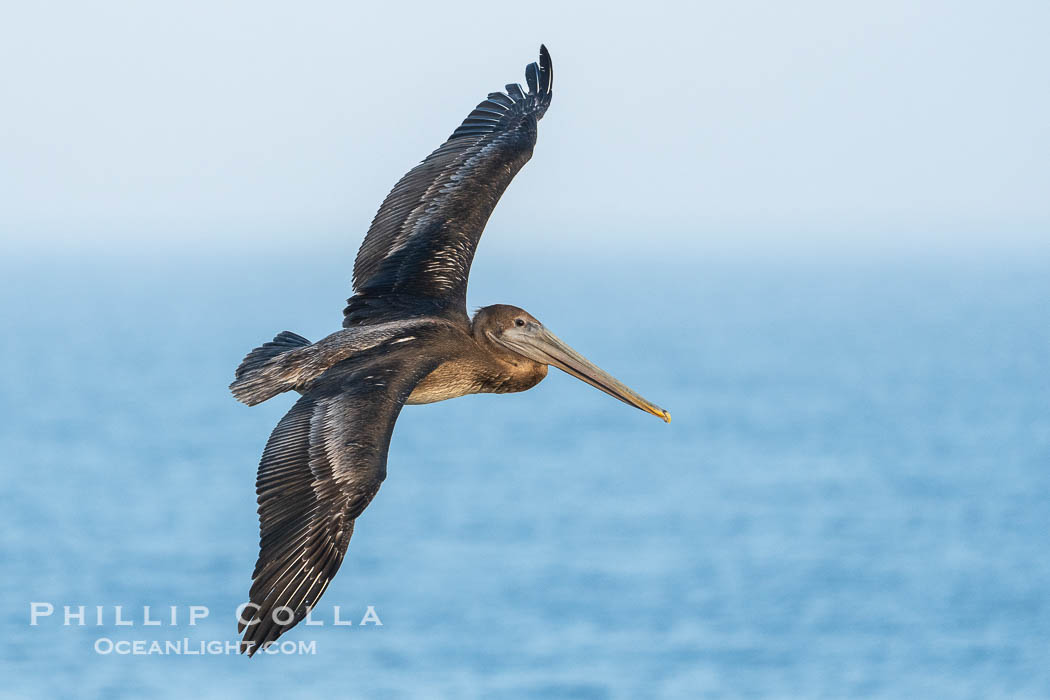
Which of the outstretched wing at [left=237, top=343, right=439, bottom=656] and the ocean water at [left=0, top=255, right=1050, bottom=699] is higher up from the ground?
the ocean water at [left=0, top=255, right=1050, bottom=699]

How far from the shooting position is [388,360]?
1085 cm

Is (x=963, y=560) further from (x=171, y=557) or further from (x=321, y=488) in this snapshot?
(x=321, y=488)

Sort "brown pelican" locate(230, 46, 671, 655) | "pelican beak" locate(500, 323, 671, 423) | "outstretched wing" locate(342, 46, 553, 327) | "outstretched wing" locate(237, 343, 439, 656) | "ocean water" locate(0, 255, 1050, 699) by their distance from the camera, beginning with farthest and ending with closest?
"ocean water" locate(0, 255, 1050, 699), "outstretched wing" locate(342, 46, 553, 327), "pelican beak" locate(500, 323, 671, 423), "brown pelican" locate(230, 46, 671, 655), "outstretched wing" locate(237, 343, 439, 656)

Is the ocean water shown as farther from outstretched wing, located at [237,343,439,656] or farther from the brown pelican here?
outstretched wing, located at [237,343,439,656]

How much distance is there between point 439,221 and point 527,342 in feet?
4.74

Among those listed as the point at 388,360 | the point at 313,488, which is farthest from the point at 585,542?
the point at 313,488

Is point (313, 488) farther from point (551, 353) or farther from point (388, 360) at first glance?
point (551, 353)

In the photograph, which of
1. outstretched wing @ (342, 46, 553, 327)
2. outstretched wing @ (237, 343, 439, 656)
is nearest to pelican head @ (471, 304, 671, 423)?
outstretched wing @ (342, 46, 553, 327)

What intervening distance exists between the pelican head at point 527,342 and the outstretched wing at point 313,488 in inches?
52.1

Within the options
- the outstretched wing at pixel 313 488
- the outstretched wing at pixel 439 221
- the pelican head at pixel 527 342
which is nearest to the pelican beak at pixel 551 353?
the pelican head at pixel 527 342

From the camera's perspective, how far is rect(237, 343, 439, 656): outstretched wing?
9.39 m

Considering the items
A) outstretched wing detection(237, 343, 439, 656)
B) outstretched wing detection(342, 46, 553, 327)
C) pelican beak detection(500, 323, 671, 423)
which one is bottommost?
outstretched wing detection(237, 343, 439, 656)

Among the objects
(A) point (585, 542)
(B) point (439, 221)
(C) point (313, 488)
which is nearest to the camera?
(C) point (313, 488)

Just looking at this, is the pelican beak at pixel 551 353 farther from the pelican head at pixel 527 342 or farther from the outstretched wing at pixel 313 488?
the outstretched wing at pixel 313 488
